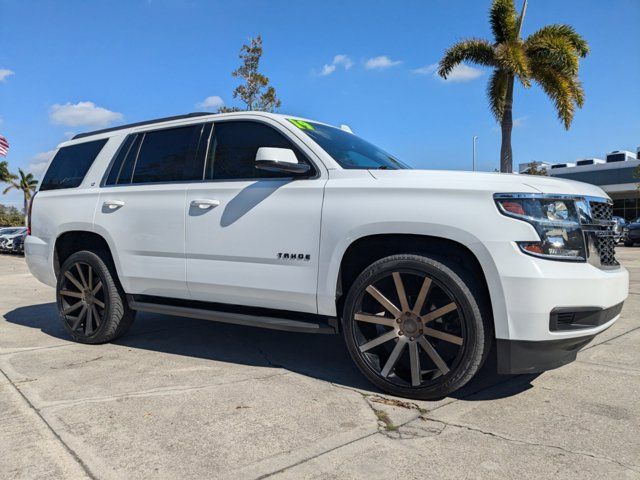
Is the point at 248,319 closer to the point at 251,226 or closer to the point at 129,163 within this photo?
the point at 251,226

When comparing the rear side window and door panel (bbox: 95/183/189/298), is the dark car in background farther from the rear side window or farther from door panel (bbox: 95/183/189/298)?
door panel (bbox: 95/183/189/298)

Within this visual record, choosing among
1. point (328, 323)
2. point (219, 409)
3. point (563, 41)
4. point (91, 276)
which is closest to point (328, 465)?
point (219, 409)

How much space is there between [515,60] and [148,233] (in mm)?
16152

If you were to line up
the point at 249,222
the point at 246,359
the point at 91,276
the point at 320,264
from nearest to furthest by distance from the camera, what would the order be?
the point at 320,264 < the point at 249,222 < the point at 246,359 < the point at 91,276

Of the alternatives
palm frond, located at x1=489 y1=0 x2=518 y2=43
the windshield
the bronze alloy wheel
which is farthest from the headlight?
palm frond, located at x1=489 y1=0 x2=518 y2=43

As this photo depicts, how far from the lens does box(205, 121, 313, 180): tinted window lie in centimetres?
384

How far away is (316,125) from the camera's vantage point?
421 centimetres

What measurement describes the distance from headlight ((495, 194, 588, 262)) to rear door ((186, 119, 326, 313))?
→ 1236 millimetres

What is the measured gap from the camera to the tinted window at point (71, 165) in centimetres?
497

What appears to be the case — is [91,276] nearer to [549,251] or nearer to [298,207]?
[298,207]

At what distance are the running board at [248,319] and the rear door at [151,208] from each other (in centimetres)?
11

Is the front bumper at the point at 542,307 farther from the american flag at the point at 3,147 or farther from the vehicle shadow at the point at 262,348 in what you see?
the american flag at the point at 3,147

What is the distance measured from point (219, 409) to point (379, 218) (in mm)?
1502

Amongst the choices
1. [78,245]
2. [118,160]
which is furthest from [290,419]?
[78,245]
